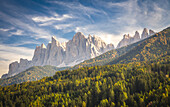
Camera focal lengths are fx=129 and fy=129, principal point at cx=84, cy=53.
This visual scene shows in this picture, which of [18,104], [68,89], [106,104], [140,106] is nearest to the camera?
[140,106]

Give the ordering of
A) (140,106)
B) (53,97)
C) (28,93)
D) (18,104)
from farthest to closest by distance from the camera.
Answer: (28,93) < (53,97) < (18,104) < (140,106)

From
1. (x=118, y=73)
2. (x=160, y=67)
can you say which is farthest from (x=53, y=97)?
(x=160, y=67)

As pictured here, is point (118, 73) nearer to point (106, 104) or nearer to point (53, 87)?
point (106, 104)

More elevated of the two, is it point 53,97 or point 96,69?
point 96,69

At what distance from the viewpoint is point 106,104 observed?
7300 cm

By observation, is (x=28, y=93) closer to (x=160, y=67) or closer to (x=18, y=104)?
(x=18, y=104)

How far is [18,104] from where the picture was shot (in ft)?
279

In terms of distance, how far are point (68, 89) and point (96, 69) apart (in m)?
43.3

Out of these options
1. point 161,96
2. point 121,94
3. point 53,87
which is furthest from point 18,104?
point 161,96

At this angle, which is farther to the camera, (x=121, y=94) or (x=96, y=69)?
(x=96, y=69)

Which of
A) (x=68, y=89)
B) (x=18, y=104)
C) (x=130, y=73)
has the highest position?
(x=130, y=73)

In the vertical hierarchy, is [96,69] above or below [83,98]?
above

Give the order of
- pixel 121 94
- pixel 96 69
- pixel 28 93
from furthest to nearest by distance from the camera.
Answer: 1. pixel 96 69
2. pixel 28 93
3. pixel 121 94

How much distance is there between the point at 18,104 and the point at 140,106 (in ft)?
244
